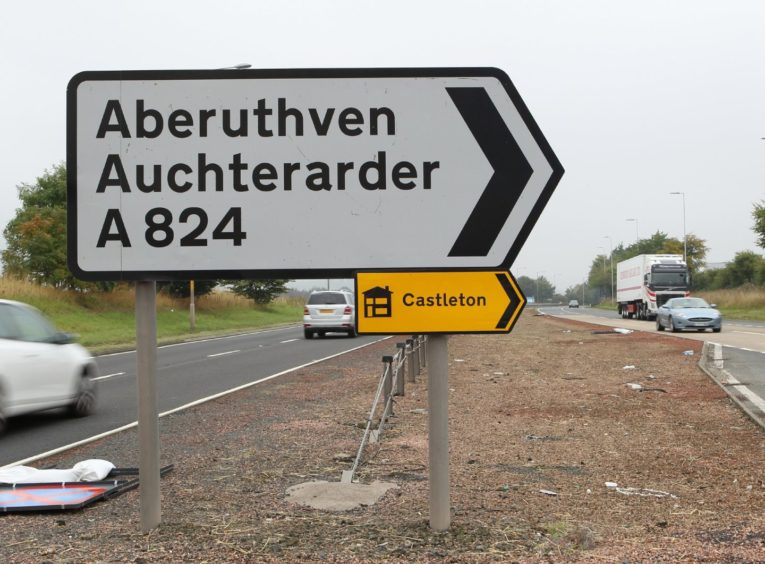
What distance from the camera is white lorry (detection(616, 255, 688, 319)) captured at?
44.9m

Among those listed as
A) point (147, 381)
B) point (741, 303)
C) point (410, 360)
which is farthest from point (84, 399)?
point (741, 303)

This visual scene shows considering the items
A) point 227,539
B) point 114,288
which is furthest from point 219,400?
point 114,288

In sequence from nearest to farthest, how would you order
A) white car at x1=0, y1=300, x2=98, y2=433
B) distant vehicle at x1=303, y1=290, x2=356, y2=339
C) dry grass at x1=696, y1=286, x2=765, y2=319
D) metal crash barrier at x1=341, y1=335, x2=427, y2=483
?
metal crash barrier at x1=341, y1=335, x2=427, y2=483 → white car at x1=0, y1=300, x2=98, y2=433 → distant vehicle at x1=303, y1=290, x2=356, y2=339 → dry grass at x1=696, y1=286, x2=765, y2=319

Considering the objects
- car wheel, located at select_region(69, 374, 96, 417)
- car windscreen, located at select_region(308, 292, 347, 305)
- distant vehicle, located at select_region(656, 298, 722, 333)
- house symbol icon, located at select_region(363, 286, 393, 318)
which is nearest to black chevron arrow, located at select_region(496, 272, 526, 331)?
house symbol icon, located at select_region(363, 286, 393, 318)

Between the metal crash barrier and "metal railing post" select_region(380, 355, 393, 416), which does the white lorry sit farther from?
"metal railing post" select_region(380, 355, 393, 416)

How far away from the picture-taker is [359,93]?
428cm

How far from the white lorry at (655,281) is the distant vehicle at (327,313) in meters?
21.8

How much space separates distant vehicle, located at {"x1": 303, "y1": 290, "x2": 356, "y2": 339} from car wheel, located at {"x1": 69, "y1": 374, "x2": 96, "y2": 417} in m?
18.9

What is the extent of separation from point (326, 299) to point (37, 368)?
68.4 feet

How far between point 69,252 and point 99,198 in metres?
0.32

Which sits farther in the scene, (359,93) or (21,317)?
(21,317)

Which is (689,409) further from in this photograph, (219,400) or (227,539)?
(227,539)

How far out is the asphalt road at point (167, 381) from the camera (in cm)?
896

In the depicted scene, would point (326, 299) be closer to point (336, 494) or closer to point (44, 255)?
point (44, 255)
